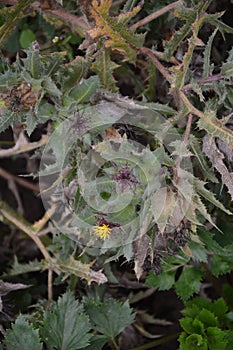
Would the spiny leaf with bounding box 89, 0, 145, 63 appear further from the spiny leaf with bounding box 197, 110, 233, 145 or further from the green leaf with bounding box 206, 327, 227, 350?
the green leaf with bounding box 206, 327, 227, 350

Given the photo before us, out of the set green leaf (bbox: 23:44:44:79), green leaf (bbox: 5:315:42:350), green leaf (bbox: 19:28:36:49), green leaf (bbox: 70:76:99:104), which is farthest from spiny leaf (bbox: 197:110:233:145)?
green leaf (bbox: 19:28:36:49)

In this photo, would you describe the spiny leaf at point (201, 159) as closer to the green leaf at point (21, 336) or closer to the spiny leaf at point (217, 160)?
the spiny leaf at point (217, 160)

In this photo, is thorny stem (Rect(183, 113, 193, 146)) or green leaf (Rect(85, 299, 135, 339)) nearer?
thorny stem (Rect(183, 113, 193, 146))

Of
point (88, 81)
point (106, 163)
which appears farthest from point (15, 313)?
point (88, 81)

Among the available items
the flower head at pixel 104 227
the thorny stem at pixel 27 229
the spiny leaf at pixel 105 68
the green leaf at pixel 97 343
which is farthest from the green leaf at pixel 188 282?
the spiny leaf at pixel 105 68

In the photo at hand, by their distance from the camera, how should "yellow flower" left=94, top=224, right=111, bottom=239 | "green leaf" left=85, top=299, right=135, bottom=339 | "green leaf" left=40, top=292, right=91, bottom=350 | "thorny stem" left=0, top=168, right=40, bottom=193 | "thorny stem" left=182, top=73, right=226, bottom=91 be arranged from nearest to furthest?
"yellow flower" left=94, top=224, right=111, bottom=239
"thorny stem" left=182, top=73, right=226, bottom=91
"green leaf" left=40, top=292, right=91, bottom=350
"green leaf" left=85, top=299, right=135, bottom=339
"thorny stem" left=0, top=168, right=40, bottom=193
